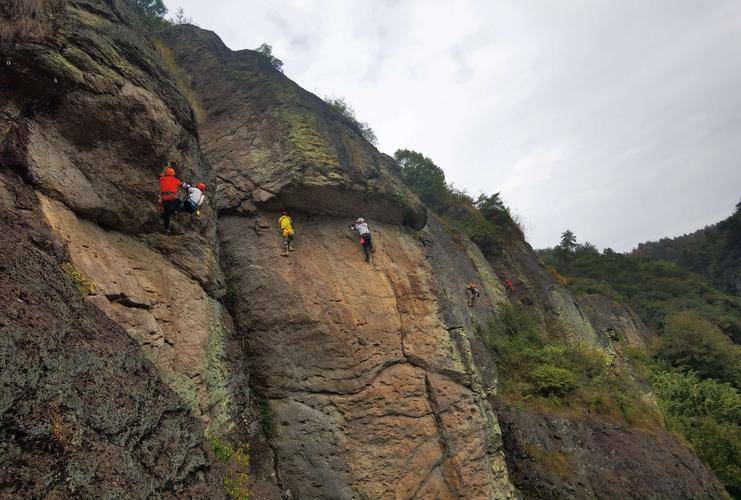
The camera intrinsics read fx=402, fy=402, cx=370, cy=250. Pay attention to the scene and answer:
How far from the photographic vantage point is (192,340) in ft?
28.0

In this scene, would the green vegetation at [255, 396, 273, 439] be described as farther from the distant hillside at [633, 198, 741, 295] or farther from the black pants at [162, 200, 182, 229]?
the distant hillside at [633, 198, 741, 295]

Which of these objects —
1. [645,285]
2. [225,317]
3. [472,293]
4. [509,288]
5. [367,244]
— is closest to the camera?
[225,317]

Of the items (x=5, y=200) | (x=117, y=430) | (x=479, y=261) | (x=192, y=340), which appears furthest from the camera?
(x=479, y=261)

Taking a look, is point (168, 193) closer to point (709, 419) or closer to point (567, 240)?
point (709, 419)

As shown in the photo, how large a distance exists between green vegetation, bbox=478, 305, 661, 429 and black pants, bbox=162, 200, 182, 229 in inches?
482

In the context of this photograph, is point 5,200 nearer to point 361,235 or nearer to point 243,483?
point 243,483

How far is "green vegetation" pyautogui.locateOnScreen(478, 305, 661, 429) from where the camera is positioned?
47.5ft

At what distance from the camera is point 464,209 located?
2942 cm

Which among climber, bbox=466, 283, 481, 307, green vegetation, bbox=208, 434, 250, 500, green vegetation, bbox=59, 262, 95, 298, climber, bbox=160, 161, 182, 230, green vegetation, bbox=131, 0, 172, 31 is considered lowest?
green vegetation, bbox=208, 434, 250, 500

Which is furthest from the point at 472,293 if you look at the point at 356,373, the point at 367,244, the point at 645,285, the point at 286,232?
the point at 645,285

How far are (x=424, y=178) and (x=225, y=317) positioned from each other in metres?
24.8

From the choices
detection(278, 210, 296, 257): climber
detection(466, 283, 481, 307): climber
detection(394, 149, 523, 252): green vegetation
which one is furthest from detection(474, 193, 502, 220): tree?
detection(278, 210, 296, 257): climber

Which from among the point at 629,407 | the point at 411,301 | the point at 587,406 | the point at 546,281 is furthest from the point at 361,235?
the point at 546,281

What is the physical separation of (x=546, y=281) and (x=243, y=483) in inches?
894
